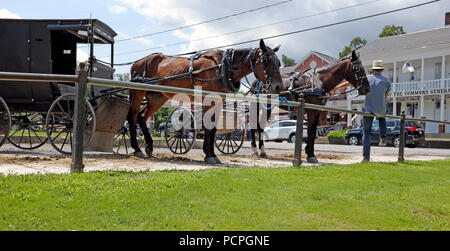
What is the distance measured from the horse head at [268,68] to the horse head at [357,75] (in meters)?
2.27

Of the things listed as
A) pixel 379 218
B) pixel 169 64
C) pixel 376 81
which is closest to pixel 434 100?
pixel 376 81

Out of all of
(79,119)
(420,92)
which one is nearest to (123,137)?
(79,119)

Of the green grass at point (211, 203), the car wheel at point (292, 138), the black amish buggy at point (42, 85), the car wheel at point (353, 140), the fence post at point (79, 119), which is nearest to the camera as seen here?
the green grass at point (211, 203)

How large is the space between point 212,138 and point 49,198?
4745 mm

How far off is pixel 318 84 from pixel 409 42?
34.4m

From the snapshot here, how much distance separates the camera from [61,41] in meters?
9.98

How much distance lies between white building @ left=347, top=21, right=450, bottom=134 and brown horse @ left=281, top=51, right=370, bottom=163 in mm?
26349

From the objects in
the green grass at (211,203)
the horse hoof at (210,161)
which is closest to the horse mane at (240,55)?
the horse hoof at (210,161)

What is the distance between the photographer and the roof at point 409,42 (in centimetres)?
3728

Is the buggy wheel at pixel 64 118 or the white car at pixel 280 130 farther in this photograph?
the white car at pixel 280 130

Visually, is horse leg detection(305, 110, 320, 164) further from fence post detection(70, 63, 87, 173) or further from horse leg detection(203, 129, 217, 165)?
fence post detection(70, 63, 87, 173)

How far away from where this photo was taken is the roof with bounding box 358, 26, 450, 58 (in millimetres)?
37281

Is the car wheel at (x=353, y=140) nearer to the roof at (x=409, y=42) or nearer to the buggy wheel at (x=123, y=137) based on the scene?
the roof at (x=409, y=42)
